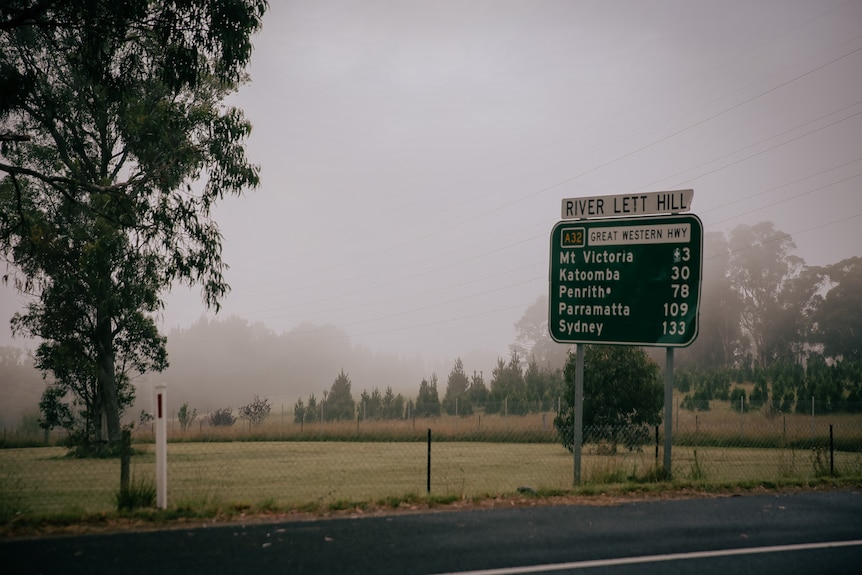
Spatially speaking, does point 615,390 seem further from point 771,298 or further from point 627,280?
point 771,298

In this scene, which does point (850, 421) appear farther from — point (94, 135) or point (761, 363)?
point (761, 363)

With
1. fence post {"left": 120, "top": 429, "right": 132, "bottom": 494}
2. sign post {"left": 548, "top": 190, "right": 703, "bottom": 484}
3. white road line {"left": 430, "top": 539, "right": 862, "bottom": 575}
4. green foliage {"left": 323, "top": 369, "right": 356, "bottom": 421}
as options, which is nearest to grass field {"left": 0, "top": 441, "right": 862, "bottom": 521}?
fence post {"left": 120, "top": 429, "right": 132, "bottom": 494}

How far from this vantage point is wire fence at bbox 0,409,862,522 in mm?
13289

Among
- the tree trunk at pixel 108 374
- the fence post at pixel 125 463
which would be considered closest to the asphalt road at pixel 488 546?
the fence post at pixel 125 463

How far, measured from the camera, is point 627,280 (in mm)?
13250

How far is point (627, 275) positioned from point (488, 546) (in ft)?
22.8

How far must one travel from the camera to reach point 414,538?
8.14m

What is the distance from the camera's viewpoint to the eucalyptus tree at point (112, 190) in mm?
17230

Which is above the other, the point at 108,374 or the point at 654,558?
the point at 108,374

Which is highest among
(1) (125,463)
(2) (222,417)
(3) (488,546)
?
(1) (125,463)

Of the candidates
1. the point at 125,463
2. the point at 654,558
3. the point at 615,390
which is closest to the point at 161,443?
the point at 125,463

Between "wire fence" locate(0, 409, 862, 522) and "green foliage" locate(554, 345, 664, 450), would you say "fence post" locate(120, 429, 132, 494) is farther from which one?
"green foliage" locate(554, 345, 664, 450)

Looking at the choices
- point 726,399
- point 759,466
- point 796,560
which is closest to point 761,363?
point 726,399

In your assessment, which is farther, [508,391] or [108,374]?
[508,391]
